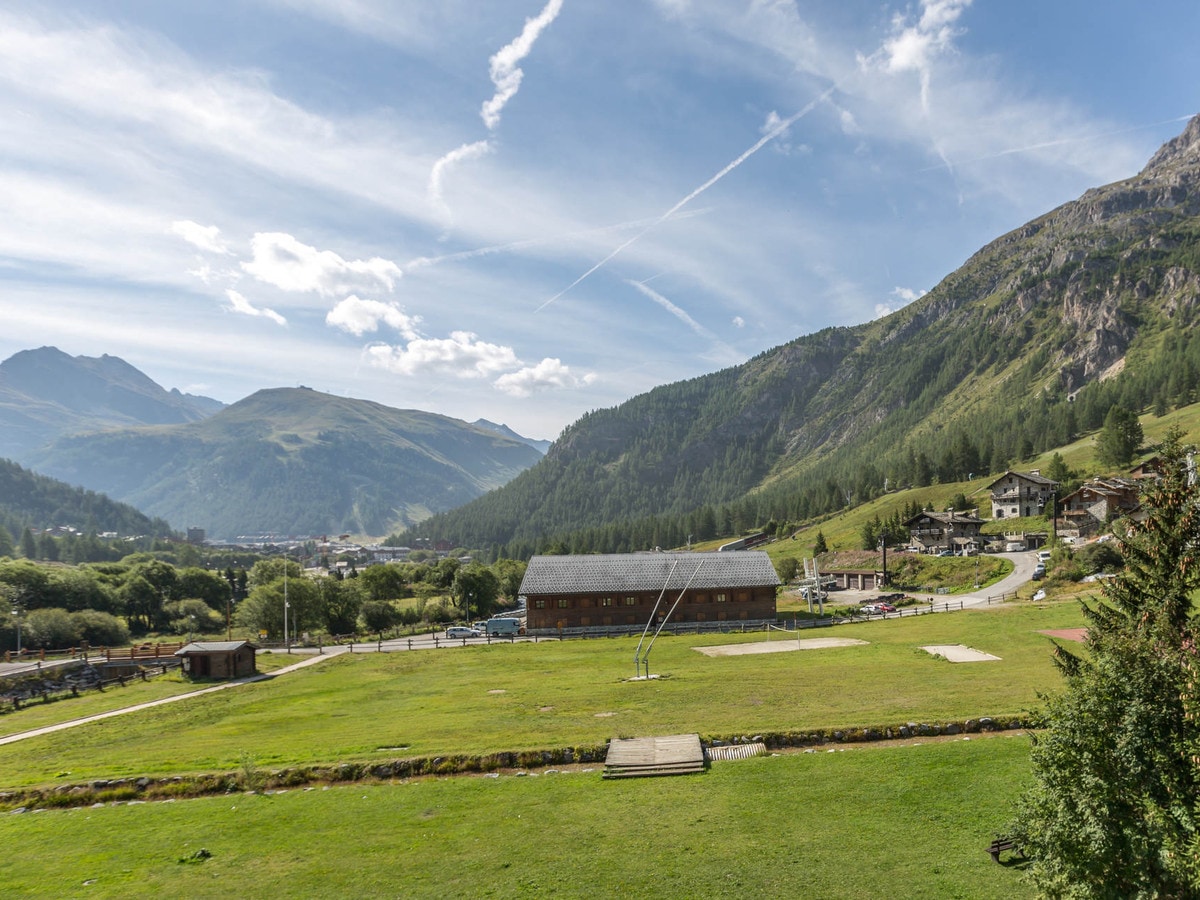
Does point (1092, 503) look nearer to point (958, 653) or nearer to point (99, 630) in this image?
point (958, 653)

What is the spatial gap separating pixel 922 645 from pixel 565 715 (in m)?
32.0

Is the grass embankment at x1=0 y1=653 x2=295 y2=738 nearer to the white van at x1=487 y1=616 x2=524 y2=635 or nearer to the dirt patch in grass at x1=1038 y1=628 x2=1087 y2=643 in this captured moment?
the white van at x1=487 y1=616 x2=524 y2=635

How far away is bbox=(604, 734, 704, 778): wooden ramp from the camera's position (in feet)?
87.6

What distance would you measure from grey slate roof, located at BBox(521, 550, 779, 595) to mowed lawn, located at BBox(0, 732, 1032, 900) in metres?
54.6

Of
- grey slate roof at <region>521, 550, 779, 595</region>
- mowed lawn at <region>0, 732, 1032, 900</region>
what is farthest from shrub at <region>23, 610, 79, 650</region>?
mowed lawn at <region>0, 732, 1032, 900</region>

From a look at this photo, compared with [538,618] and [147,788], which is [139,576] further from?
[147,788]

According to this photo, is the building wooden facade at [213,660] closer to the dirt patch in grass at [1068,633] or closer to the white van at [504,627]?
the white van at [504,627]

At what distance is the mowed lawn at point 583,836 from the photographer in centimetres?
1844

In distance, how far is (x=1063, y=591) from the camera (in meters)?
69.2

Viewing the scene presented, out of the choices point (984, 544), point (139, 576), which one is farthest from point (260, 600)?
point (984, 544)

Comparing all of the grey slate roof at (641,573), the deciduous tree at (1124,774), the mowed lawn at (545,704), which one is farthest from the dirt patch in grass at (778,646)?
the deciduous tree at (1124,774)

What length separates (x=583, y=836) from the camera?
21.4 meters

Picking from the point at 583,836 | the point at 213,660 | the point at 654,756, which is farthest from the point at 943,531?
the point at 583,836

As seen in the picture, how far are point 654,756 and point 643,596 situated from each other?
183ft
